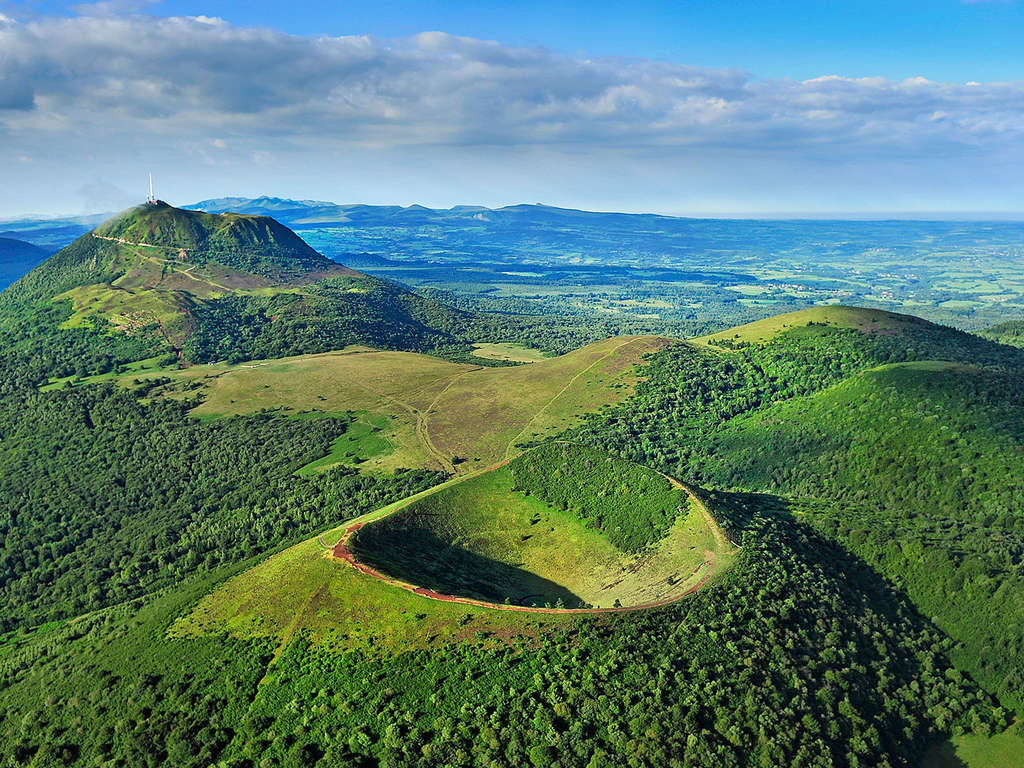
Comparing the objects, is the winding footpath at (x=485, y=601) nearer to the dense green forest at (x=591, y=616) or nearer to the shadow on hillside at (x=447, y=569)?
the shadow on hillside at (x=447, y=569)

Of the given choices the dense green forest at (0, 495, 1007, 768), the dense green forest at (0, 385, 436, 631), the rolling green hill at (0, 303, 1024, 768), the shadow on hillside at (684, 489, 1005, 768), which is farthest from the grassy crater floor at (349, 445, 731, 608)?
the dense green forest at (0, 385, 436, 631)

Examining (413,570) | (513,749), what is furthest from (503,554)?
(513,749)

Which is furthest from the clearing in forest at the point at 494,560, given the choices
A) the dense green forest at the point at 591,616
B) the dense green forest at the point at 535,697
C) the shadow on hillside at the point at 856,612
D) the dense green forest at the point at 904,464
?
the dense green forest at the point at 904,464

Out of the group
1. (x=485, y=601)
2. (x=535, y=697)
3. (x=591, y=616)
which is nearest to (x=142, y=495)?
(x=485, y=601)

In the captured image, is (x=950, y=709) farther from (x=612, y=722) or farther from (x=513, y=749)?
(x=513, y=749)

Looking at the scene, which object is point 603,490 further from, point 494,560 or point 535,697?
point 535,697

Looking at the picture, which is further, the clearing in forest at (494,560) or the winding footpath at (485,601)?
the winding footpath at (485,601)
